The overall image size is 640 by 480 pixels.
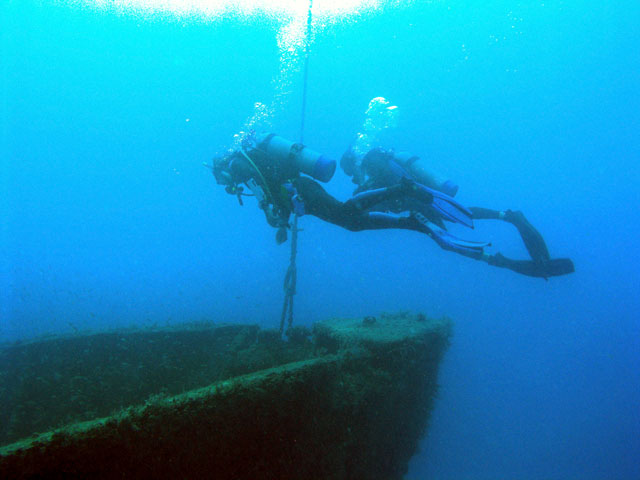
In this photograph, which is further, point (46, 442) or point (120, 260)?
point (120, 260)

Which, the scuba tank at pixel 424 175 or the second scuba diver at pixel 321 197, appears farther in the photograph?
the scuba tank at pixel 424 175

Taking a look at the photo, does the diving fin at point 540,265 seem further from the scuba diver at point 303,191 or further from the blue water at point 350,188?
the blue water at point 350,188

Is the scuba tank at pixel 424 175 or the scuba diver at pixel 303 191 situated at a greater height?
the scuba tank at pixel 424 175

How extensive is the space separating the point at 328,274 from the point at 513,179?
5254 centimetres

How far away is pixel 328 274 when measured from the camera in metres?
58.6

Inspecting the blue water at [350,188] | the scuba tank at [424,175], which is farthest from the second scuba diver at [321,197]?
the blue water at [350,188]

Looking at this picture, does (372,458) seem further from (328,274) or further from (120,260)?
(120,260)

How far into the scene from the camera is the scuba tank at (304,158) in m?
5.22

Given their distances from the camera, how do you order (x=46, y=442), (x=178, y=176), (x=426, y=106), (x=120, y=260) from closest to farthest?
(x=46, y=442) < (x=426, y=106) < (x=120, y=260) < (x=178, y=176)

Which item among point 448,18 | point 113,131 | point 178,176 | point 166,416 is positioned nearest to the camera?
point 166,416

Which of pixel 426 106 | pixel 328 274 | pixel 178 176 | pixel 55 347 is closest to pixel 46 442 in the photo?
pixel 55 347

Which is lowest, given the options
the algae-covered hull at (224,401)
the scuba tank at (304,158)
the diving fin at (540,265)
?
the algae-covered hull at (224,401)

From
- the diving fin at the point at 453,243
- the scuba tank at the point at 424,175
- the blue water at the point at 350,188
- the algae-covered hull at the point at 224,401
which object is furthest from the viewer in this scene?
the blue water at the point at 350,188

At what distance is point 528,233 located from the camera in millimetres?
5848
